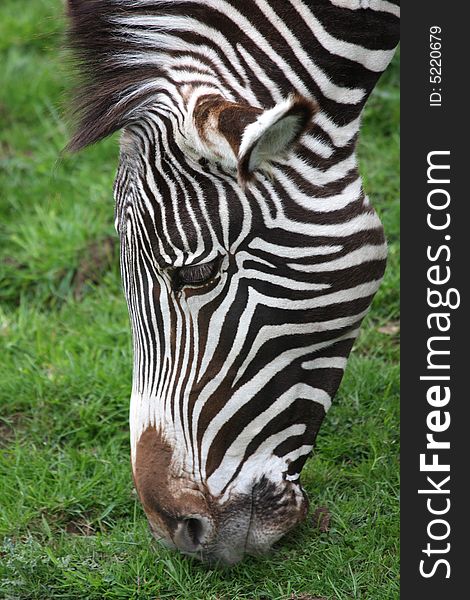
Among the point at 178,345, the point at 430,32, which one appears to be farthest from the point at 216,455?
the point at 430,32

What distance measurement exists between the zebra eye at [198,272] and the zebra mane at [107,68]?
543 millimetres

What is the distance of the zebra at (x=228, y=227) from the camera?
134 inches

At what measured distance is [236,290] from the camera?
3.43m

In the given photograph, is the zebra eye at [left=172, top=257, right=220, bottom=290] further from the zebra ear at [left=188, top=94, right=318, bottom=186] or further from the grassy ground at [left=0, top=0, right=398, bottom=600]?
the grassy ground at [left=0, top=0, right=398, bottom=600]

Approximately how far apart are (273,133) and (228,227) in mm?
356

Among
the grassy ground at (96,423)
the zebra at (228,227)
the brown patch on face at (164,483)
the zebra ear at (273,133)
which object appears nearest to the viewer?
the zebra ear at (273,133)

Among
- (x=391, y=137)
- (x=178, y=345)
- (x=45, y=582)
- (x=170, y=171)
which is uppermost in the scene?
(x=391, y=137)

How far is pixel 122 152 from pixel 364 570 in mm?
1924

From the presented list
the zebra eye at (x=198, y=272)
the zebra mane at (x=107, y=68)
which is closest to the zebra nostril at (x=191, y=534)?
the zebra eye at (x=198, y=272)

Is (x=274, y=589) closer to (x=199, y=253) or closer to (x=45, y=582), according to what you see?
(x=45, y=582)

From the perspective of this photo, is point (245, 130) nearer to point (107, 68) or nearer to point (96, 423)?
point (107, 68)

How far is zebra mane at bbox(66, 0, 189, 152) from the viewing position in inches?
136

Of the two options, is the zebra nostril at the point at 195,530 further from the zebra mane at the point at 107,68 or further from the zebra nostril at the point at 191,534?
the zebra mane at the point at 107,68

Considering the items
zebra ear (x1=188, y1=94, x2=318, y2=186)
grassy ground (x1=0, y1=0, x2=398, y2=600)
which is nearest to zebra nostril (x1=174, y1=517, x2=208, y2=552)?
grassy ground (x1=0, y1=0, x2=398, y2=600)
